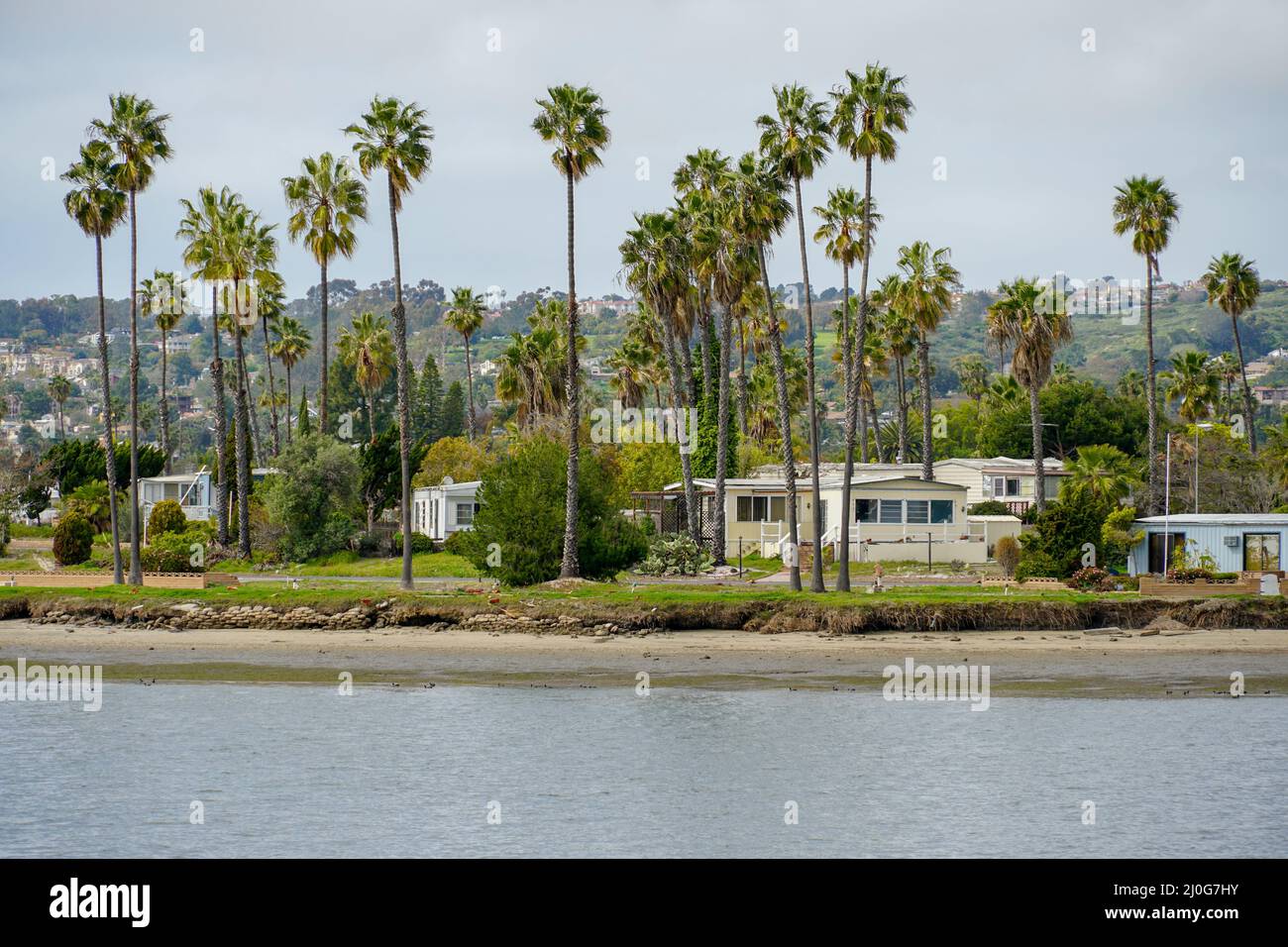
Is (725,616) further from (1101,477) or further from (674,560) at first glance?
(1101,477)

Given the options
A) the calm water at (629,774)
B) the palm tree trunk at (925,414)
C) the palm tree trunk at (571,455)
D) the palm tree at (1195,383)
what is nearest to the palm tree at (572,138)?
the palm tree trunk at (571,455)

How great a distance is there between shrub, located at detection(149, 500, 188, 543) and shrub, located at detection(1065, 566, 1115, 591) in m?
39.2

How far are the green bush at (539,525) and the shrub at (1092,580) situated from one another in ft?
45.2

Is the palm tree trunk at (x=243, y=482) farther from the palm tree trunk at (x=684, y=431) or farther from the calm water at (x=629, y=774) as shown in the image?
the calm water at (x=629, y=774)

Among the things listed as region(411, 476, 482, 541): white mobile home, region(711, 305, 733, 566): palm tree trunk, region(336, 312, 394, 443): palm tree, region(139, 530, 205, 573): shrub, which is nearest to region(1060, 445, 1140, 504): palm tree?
region(711, 305, 733, 566): palm tree trunk

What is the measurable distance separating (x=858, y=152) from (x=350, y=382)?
104841 millimetres

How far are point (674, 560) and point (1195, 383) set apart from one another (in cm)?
3856

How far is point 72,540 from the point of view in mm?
59188

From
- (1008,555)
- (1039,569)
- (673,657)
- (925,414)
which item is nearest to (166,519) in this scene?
(673,657)

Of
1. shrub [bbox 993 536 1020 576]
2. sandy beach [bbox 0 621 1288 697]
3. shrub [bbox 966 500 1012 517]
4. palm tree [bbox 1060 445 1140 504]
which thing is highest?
palm tree [bbox 1060 445 1140 504]

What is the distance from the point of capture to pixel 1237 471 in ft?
230

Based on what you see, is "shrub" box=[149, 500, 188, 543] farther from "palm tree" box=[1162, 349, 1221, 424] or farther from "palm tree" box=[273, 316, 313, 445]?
"palm tree" box=[1162, 349, 1221, 424]

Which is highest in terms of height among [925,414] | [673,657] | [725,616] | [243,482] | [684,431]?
[925,414]

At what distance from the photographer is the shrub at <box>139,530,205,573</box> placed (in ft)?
174
